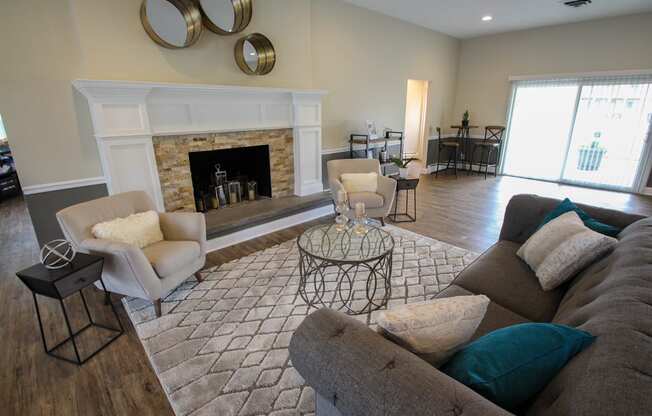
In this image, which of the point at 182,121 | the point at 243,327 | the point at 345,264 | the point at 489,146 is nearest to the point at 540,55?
the point at 489,146

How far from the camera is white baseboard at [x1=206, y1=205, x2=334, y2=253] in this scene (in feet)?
11.1

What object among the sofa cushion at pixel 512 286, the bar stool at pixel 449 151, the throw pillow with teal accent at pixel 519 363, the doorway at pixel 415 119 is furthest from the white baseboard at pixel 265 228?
the bar stool at pixel 449 151

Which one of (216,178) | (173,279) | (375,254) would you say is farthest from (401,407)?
(216,178)

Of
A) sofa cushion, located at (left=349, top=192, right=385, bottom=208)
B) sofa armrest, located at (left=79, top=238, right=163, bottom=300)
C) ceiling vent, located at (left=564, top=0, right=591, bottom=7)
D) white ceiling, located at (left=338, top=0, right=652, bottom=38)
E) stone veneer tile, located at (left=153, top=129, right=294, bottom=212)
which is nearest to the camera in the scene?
sofa armrest, located at (left=79, top=238, right=163, bottom=300)

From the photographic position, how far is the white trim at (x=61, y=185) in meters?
2.62

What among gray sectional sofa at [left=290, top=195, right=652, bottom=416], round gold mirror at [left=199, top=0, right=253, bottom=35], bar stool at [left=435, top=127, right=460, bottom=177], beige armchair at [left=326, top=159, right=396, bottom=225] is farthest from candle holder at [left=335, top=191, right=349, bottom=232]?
bar stool at [left=435, top=127, right=460, bottom=177]

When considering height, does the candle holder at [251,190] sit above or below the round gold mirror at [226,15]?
below

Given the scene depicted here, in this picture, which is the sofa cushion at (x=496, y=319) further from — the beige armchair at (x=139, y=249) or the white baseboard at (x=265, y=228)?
the white baseboard at (x=265, y=228)

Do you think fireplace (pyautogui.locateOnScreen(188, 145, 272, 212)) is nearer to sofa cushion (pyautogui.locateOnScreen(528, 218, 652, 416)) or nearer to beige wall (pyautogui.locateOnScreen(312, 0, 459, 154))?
beige wall (pyautogui.locateOnScreen(312, 0, 459, 154))

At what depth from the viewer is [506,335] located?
3.24 ft

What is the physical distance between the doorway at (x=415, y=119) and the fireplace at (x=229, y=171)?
3.74m

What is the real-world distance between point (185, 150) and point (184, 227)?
115 cm

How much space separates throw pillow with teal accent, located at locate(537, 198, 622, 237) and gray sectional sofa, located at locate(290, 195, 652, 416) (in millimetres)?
445

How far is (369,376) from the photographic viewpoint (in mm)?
856
